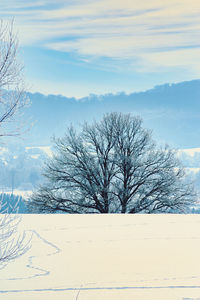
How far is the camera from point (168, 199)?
27.1 metres

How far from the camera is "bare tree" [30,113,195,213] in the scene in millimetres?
27094
